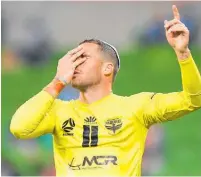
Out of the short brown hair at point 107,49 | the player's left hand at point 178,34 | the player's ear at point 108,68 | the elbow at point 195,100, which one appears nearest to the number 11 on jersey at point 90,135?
the player's ear at point 108,68

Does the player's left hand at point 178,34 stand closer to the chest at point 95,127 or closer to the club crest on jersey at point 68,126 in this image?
the chest at point 95,127

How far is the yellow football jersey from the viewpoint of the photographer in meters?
5.23

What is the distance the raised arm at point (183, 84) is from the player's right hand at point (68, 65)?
1.90ft

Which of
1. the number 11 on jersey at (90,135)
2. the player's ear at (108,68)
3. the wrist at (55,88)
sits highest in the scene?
the player's ear at (108,68)

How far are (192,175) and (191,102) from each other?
5260 millimetres

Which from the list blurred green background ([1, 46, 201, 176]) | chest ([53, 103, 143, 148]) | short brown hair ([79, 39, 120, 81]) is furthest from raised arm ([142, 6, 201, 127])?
blurred green background ([1, 46, 201, 176])

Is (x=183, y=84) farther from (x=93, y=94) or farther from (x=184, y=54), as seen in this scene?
(x=93, y=94)

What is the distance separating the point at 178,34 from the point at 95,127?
0.86 meters

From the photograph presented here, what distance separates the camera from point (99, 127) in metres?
5.39

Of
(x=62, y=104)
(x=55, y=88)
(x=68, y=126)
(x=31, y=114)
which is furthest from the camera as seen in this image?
(x=62, y=104)

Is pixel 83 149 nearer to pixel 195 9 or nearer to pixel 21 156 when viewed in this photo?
pixel 21 156

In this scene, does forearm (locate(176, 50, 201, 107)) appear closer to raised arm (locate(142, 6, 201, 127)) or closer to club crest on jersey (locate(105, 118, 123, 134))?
raised arm (locate(142, 6, 201, 127))

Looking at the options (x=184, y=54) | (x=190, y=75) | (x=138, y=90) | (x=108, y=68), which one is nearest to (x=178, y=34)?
(x=184, y=54)

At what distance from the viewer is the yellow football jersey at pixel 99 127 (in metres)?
5.23
